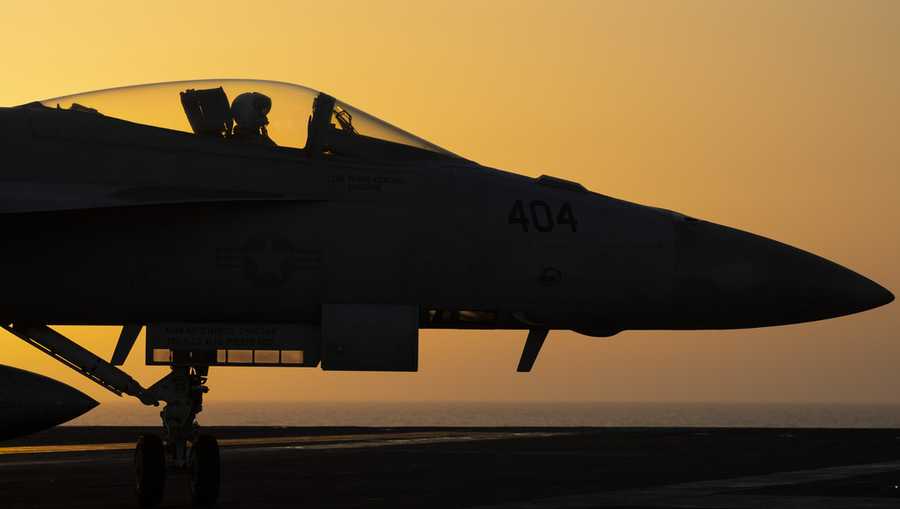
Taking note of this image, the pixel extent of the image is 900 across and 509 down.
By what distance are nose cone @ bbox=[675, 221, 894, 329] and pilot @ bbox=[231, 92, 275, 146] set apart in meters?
4.27

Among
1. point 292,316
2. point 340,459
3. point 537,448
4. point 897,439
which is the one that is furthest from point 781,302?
point 897,439

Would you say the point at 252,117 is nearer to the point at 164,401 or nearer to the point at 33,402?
the point at 164,401

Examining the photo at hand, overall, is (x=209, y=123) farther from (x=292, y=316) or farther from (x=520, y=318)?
(x=520, y=318)

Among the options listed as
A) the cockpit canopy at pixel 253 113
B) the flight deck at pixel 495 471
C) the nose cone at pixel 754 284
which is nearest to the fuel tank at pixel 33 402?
the flight deck at pixel 495 471

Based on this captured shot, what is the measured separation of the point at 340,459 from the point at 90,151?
13.7m

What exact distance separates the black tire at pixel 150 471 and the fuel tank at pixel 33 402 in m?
0.97

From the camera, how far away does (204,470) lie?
51.6 ft

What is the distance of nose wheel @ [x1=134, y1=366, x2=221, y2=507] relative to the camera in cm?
1574

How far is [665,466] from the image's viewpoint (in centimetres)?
2498

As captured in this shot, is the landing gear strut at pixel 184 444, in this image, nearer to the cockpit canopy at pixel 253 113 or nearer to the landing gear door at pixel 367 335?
the landing gear door at pixel 367 335

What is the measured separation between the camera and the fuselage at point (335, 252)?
48.5 feet

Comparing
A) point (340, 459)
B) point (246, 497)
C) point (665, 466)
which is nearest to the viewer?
point (246, 497)

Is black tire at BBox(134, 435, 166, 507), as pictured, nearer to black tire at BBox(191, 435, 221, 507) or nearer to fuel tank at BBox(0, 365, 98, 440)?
black tire at BBox(191, 435, 221, 507)

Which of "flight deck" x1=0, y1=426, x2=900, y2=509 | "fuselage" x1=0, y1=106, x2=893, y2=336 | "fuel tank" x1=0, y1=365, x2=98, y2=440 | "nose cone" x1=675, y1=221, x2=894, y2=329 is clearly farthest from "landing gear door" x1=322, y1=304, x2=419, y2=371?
"fuel tank" x1=0, y1=365, x2=98, y2=440
